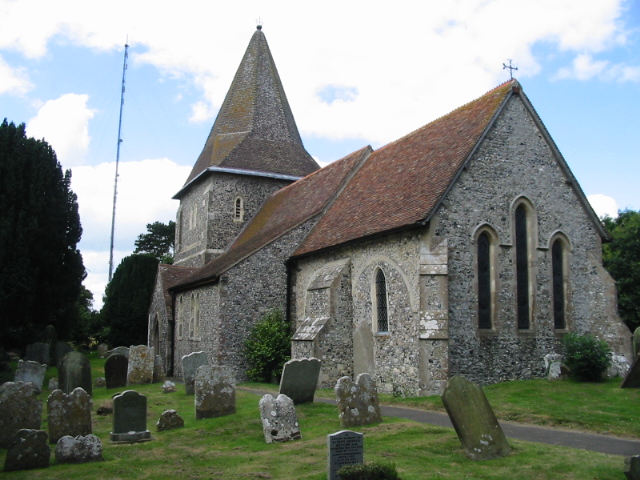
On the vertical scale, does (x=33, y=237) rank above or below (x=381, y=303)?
Answer: above

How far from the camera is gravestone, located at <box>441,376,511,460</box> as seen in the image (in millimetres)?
8891

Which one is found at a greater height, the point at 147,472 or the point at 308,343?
the point at 308,343

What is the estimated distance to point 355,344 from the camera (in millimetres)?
17203

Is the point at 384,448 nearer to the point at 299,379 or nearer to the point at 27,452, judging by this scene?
the point at 299,379

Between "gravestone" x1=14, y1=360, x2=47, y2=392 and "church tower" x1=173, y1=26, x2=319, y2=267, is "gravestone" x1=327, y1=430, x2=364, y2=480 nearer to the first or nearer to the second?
"gravestone" x1=14, y1=360, x2=47, y2=392

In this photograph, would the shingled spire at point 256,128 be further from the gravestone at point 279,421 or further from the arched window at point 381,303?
the gravestone at point 279,421

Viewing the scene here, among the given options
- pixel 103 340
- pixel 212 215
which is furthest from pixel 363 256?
pixel 103 340

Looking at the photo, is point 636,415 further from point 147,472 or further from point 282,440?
point 147,472

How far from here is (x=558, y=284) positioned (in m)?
17.2

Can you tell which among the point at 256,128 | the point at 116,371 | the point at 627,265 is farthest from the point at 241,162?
the point at 627,265

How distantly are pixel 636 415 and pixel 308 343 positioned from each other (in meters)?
8.86

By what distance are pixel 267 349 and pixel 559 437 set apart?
11211mm

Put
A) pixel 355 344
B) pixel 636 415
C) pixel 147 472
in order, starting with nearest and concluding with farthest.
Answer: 1. pixel 147 472
2. pixel 636 415
3. pixel 355 344

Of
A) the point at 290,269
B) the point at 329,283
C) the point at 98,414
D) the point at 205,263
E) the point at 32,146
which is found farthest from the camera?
the point at 205,263
